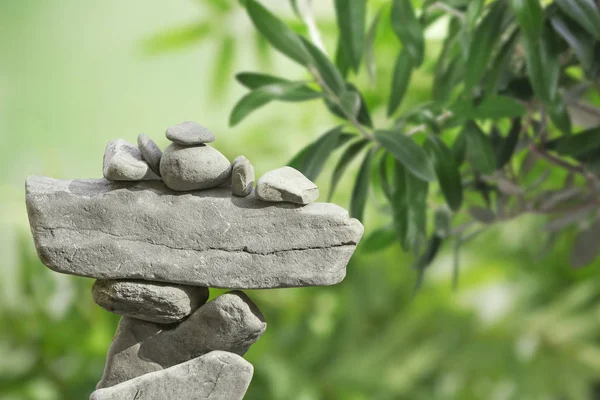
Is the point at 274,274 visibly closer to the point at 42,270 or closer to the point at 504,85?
the point at 504,85

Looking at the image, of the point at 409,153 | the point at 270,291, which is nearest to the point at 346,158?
the point at 409,153

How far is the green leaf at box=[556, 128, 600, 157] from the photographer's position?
1575 mm

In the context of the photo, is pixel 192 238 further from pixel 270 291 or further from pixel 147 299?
pixel 270 291

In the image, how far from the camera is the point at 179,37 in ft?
9.34

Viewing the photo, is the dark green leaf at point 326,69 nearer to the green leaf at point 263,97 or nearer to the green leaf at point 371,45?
the green leaf at point 263,97

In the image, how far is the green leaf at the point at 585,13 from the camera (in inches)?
55.5

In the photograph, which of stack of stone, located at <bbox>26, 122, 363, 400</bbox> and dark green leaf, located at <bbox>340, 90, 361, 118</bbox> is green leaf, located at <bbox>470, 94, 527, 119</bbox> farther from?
stack of stone, located at <bbox>26, 122, 363, 400</bbox>

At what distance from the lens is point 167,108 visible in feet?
13.5

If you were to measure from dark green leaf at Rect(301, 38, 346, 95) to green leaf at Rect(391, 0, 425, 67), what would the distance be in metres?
0.17

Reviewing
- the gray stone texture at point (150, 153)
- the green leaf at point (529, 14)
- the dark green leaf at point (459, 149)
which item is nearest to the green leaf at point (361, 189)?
the dark green leaf at point (459, 149)

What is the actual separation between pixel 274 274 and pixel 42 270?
271 cm

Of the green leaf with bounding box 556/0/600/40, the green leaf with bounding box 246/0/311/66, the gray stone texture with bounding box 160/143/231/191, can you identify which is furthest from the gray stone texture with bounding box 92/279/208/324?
the green leaf with bounding box 556/0/600/40

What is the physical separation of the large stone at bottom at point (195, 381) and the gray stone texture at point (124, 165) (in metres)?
0.32

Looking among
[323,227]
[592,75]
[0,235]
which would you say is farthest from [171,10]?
[323,227]
